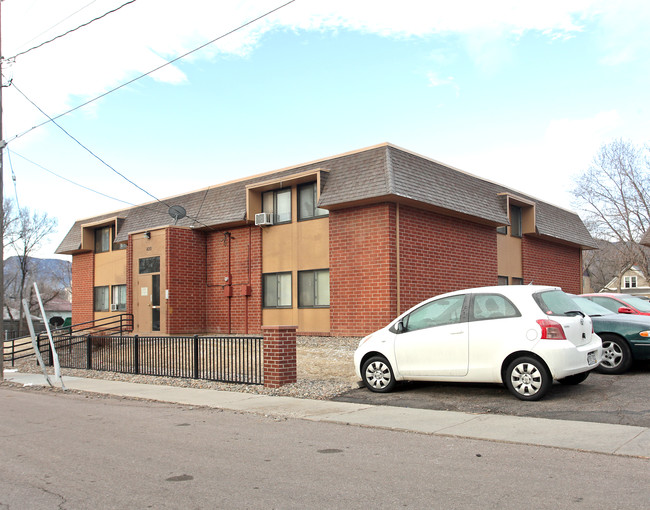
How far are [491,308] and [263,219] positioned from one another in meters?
12.7

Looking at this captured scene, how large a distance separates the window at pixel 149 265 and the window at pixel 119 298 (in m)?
4.87

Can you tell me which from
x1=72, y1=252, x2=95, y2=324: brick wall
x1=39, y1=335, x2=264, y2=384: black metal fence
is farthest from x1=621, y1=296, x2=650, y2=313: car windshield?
x1=72, y1=252, x2=95, y2=324: brick wall

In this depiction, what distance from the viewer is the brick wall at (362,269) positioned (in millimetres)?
17688

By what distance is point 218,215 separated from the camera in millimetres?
22453

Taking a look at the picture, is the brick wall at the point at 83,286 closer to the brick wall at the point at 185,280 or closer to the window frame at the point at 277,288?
the brick wall at the point at 185,280

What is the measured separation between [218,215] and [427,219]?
25.7 ft

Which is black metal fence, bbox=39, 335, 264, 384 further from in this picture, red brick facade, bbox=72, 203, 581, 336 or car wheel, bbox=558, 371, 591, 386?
car wheel, bbox=558, 371, 591, 386

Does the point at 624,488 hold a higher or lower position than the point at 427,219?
lower

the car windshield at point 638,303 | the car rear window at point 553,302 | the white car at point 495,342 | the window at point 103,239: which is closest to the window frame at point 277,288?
the white car at point 495,342

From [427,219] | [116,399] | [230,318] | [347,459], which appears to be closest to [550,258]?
[427,219]

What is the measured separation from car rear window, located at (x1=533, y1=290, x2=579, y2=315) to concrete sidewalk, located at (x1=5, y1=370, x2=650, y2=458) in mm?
1716

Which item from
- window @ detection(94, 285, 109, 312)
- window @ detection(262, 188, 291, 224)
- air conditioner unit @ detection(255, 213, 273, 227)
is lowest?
Answer: window @ detection(94, 285, 109, 312)

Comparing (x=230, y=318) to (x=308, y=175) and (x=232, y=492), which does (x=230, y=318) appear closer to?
(x=308, y=175)

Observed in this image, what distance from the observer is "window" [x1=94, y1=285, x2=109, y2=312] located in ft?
96.9
